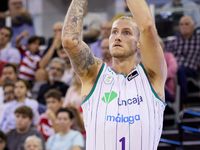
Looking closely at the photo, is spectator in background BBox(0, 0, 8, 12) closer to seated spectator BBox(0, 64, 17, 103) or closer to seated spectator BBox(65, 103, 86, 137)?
seated spectator BBox(0, 64, 17, 103)

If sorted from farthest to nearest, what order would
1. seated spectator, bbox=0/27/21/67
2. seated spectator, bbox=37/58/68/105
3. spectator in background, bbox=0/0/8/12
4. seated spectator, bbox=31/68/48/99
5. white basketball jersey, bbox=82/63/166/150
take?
1. spectator in background, bbox=0/0/8/12
2. seated spectator, bbox=0/27/21/67
3. seated spectator, bbox=31/68/48/99
4. seated spectator, bbox=37/58/68/105
5. white basketball jersey, bbox=82/63/166/150

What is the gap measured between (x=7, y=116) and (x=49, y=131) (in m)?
0.91

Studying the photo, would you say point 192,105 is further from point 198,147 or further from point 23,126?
point 23,126

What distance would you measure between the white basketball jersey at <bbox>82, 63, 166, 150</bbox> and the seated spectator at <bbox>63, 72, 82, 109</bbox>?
3345 mm

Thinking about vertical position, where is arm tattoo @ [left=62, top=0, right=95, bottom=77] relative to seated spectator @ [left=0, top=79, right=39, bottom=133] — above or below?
above

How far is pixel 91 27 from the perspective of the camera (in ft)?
25.7

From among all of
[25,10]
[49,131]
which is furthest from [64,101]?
[25,10]

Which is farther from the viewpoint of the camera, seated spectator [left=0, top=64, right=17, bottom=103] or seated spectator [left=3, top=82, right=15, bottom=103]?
seated spectator [left=0, top=64, right=17, bottom=103]

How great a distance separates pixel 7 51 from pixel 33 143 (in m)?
3.32

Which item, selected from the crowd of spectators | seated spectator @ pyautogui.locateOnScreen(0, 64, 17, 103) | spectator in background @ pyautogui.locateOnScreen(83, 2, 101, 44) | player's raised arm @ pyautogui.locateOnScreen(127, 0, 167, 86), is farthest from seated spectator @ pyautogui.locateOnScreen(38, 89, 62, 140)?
player's raised arm @ pyautogui.locateOnScreen(127, 0, 167, 86)

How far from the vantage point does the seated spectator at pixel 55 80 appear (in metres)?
7.03

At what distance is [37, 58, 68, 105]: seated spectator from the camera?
7031mm

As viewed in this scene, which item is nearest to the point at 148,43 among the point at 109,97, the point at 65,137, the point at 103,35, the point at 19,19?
the point at 109,97

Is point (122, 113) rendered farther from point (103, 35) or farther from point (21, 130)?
point (103, 35)
